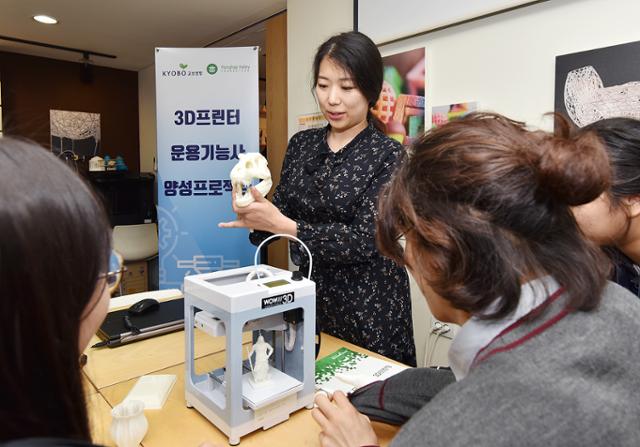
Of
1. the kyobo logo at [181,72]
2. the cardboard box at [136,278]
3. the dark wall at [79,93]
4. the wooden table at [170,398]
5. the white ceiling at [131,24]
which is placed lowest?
the cardboard box at [136,278]

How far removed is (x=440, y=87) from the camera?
7.40 ft

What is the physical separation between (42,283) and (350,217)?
111 centimetres

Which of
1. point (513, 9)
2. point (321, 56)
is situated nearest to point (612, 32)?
point (513, 9)

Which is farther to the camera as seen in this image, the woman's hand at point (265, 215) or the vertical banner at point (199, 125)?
the vertical banner at point (199, 125)

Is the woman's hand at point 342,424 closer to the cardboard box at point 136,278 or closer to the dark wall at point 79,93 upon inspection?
the cardboard box at point 136,278

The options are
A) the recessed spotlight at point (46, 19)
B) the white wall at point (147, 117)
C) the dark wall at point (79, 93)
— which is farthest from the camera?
the white wall at point (147, 117)

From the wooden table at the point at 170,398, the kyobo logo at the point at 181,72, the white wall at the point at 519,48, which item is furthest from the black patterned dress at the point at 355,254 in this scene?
the kyobo logo at the point at 181,72

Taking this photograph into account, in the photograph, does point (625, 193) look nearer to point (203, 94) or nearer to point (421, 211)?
point (421, 211)

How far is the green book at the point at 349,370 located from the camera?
1.07 m

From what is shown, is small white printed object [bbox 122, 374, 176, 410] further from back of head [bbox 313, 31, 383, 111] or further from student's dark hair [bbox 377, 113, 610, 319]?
back of head [bbox 313, 31, 383, 111]

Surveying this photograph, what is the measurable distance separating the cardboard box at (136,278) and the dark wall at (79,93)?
1707 mm

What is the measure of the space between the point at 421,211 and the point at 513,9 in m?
1.72

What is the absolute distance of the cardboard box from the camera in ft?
13.8

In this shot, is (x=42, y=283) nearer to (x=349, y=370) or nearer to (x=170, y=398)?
(x=170, y=398)
